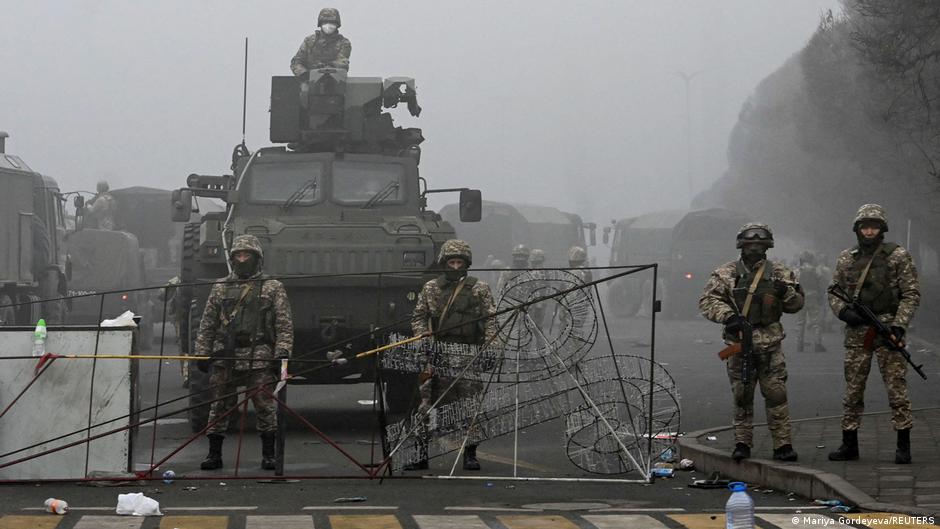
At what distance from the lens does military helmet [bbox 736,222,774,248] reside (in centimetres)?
1137

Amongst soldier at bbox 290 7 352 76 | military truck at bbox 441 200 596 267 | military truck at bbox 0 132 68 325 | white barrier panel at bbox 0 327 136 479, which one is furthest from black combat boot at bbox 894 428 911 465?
military truck at bbox 441 200 596 267

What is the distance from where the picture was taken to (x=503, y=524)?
893 centimetres

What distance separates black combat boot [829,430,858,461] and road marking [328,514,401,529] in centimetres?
357

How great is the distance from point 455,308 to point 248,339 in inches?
62.7

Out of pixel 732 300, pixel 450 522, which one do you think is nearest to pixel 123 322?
pixel 450 522

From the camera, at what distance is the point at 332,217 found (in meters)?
16.7

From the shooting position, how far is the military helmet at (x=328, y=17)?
19.4m

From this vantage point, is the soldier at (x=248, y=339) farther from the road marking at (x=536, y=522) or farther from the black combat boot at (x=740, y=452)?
the road marking at (x=536, y=522)

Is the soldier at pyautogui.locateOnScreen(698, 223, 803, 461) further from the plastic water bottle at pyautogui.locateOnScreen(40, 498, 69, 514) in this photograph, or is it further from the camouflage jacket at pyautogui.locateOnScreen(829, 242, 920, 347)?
the plastic water bottle at pyautogui.locateOnScreen(40, 498, 69, 514)

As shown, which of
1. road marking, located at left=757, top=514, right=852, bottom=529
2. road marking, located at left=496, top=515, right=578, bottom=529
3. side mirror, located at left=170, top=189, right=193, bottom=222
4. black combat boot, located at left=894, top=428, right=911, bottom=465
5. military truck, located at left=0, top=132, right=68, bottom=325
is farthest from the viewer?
military truck, located at left=0, top=132, right=68, bottom=325

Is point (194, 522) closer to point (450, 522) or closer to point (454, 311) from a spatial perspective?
point (450, 522)

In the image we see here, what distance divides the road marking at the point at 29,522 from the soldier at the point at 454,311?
3.64m

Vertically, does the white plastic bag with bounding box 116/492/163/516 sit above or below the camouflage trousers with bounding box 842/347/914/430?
below

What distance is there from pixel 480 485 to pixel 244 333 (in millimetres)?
2459
